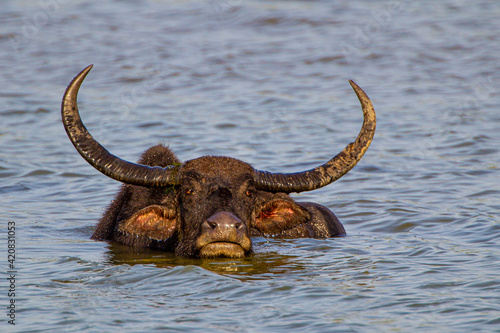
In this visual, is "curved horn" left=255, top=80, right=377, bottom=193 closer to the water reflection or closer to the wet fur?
the wet fur

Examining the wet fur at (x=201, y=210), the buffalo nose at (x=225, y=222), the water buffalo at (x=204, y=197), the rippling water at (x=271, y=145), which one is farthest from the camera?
the wet fur at (x=201, y=210)

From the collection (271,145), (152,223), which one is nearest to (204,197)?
(152,223)

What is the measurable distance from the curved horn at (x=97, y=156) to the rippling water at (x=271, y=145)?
0.86 metres

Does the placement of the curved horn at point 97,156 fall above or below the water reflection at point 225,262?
above

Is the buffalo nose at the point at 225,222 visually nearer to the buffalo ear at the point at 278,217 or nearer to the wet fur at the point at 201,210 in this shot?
the wet fur at the point at 201,210

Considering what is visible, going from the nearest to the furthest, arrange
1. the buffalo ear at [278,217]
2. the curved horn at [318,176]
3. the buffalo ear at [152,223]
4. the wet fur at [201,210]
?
the wet fur at [201,210] < the curved horn at [318,176] < the buffalo ear at [152,223] < the buffalo ear at [278,217]

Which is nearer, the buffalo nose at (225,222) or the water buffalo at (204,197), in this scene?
the buffalo nose at (225,222)

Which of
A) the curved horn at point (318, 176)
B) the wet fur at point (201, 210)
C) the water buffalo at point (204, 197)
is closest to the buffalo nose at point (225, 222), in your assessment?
the water buffalo at point (204, 197)

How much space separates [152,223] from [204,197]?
0.82m

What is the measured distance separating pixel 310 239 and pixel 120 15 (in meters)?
20.7

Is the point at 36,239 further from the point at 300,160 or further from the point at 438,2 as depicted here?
the point at 438,2

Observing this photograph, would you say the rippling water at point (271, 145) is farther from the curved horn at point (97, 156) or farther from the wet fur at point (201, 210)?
the curved horn at point (97, 156)

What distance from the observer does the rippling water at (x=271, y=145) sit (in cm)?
598

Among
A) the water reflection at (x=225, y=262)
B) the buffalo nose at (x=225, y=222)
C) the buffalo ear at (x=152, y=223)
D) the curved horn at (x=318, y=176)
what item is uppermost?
the curved horn at (x=318, y=176)
